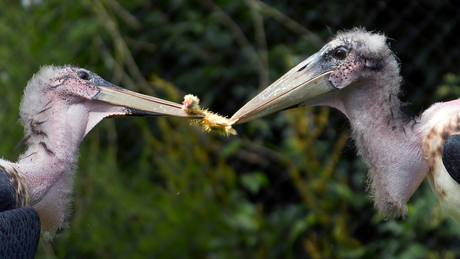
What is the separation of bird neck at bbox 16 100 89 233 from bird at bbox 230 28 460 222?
53cm

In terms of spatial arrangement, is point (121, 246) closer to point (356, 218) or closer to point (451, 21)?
point (356, 218)

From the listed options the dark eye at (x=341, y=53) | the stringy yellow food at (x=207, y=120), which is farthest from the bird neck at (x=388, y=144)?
the stringy yellow food at (x=207, y=120)

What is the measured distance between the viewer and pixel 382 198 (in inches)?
61.6

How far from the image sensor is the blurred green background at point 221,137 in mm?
2801

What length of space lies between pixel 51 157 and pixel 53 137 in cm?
6

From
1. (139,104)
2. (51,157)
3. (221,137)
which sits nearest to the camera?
(51,157)

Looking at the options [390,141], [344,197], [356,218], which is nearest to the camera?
[390,141]

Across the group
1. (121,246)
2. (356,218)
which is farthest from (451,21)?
(121,246)

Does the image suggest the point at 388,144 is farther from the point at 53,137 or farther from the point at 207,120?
the point at 53,137

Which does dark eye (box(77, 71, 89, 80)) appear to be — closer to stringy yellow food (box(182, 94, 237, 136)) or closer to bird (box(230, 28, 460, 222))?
stringy yellow food (box(182, 94, 237, 136))

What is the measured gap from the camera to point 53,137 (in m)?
1.53

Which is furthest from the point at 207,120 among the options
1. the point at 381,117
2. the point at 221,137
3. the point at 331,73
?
the point at 221,137

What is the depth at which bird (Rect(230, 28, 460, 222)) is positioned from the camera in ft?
5.04

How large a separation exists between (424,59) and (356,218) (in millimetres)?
1068
